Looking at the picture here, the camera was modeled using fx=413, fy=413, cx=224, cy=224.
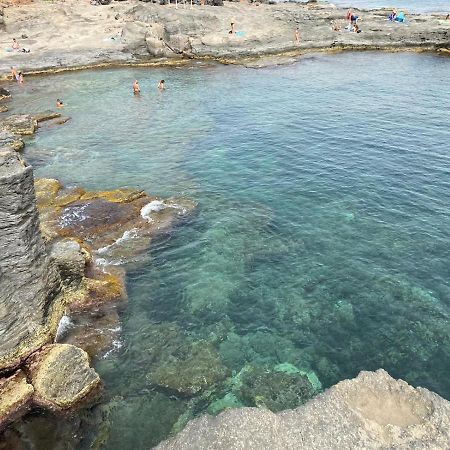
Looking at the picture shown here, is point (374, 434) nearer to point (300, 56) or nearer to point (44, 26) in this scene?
point (300, 56)

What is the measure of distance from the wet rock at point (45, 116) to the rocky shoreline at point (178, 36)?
928 inches

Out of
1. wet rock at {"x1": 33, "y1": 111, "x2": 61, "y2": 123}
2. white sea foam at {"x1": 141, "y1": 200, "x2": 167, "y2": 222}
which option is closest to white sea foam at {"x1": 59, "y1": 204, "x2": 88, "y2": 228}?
white sea foam at {"x1": 141, "y1": 200, "x2": 167, "y2": 222}

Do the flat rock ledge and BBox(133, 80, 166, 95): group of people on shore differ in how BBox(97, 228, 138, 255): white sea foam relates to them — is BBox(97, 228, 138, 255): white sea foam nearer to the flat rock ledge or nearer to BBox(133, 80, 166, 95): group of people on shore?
the flat rock ledge

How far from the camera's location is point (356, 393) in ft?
41.8

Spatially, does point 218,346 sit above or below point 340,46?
below

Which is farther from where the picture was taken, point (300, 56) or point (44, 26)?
point (44, 26)

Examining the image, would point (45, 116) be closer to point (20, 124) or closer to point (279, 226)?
point (20, 124)

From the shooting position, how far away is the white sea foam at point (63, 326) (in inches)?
781

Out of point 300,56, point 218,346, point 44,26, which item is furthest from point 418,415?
point 44,26

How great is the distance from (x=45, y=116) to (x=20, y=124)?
161 inches

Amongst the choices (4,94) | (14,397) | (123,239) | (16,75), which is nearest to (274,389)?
(14,397)

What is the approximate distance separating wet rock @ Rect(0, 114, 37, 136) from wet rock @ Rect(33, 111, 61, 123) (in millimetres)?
890

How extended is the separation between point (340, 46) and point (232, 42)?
20889mm

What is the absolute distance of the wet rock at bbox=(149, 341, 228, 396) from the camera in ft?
58.2
